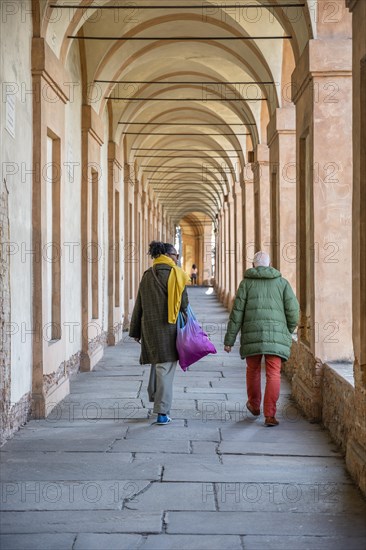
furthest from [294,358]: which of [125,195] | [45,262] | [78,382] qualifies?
[125,195]

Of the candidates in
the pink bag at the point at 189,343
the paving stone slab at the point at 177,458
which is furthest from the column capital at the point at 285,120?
the paving stone slab at the point at 177,458

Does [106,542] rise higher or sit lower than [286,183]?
lower

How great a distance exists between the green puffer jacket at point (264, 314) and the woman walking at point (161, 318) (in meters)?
0.58

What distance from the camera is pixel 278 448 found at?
6.63 m

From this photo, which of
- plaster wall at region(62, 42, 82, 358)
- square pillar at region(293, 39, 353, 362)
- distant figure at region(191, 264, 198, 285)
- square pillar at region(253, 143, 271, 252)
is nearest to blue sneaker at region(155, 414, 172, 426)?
square pillar at region(293, 39, 353, 362)

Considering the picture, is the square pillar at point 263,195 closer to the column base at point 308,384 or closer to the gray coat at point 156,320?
the column base at point 308,384

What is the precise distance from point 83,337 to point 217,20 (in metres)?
5.65

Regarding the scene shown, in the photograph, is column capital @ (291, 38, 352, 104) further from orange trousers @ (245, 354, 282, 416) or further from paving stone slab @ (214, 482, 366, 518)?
paving stone slab @ (214, 482, 366, 518)

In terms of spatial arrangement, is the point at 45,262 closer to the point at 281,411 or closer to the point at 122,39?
the point at 281,411

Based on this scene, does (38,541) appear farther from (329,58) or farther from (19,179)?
(329,58)

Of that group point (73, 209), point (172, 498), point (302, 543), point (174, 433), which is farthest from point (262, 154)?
point (302, 543)

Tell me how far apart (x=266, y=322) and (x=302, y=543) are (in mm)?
3391

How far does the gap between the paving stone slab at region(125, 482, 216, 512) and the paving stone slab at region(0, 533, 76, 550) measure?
0.66 meters

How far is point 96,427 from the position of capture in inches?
298
